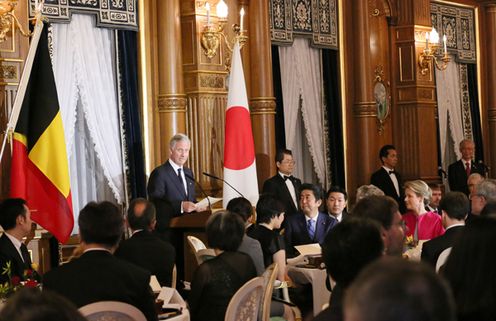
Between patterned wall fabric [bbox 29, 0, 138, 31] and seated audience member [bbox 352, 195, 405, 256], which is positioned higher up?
patterned wall fabric [bbox 29, 0, 138, 31]

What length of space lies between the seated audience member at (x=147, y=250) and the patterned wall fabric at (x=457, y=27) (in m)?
8.60

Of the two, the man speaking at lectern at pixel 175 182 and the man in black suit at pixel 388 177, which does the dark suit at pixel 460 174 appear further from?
the man speaking at lectern at pixel 175 182

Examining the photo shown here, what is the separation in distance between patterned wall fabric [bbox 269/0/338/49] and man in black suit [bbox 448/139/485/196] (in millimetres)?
2145

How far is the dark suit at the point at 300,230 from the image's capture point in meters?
7.34

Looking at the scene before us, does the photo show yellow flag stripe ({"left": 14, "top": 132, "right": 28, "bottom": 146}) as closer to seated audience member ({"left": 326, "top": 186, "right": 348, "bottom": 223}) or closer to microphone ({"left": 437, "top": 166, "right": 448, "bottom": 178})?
seated audience member ({"left": 326, "top": 186, "right": 348, "bottom": 223})

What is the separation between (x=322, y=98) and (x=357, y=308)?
9.75 m

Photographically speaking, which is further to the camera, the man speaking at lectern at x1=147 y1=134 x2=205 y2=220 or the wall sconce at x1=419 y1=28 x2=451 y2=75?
the wall sconce at x1=419 y1=28 x2=451 y2=75

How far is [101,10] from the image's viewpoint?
27.9 feet

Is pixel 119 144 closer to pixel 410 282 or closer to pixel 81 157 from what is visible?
pixel 81 157

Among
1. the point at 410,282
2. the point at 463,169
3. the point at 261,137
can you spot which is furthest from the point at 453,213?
the point at 463,169

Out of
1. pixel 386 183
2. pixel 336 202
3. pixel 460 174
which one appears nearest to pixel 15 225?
pixel 336 202

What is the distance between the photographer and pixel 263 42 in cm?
992

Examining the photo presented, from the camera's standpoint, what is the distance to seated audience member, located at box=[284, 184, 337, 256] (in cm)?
734

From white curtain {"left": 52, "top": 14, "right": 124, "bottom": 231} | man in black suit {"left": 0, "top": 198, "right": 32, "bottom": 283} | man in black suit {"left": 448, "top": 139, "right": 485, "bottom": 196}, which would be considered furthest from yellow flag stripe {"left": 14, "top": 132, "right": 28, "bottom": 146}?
man in black suit {"left": 448, "top": 139, "right": 485, "bottom": 196}
